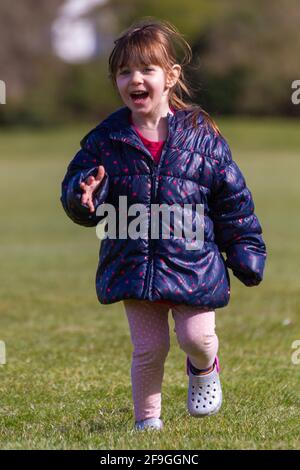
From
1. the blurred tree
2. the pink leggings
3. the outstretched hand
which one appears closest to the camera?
the outstretched hand

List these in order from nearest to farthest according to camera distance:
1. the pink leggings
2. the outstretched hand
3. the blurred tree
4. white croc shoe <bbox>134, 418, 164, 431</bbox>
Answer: the outstretched hand
the pink leggings
white croc shoe <bbox>134, 418, 164, 431</bbox>
the blurred tree

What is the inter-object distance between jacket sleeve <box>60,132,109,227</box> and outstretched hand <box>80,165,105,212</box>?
0.02 metres

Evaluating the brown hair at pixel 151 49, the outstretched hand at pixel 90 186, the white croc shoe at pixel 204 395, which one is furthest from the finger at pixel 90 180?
the white croc shoe at pixel 204 395

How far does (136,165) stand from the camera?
15.8 feet

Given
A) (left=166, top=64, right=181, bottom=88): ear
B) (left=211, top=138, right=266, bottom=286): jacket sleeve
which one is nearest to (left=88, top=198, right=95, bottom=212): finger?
(left=211, top=138, right=266, bottom=286): jacket sleeve

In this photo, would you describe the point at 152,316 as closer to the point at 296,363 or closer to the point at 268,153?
the point at 296,363

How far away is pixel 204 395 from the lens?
499 centimetres

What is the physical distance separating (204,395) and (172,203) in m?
0.89

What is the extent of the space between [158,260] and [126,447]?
0.81 m

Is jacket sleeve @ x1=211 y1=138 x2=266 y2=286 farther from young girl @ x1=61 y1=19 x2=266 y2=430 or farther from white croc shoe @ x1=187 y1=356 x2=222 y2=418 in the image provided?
white croc shoe @ x1=187 y1=356 x2=222 y2=418

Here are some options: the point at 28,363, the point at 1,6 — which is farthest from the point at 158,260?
the point at 1,6

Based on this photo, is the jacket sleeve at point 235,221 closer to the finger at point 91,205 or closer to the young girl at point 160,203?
the young girl at point 160,203

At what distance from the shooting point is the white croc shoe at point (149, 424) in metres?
4.93

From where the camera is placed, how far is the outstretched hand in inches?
185
